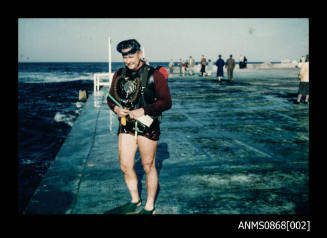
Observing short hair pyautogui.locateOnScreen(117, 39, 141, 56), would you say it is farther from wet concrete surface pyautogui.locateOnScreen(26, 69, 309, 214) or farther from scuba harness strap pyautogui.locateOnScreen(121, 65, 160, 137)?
wet concrete surface pyautogui.locateOnScreen(26, 69, 309, 214)

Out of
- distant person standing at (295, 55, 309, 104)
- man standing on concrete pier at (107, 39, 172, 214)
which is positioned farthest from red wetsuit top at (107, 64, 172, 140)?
distant person standing at (295, 55, 309, 104)

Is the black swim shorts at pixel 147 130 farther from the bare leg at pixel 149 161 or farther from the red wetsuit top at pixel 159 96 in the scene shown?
the red wetsuit top at pixel 159 96

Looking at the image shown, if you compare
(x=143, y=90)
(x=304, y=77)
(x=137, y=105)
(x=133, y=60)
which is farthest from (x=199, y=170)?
(x=304, y=77)

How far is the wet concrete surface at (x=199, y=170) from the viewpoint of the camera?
2.80 m

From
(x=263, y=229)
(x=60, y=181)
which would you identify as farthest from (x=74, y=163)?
(x=263, y=229)

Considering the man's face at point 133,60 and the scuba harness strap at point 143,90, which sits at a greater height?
the man's face at point 133,60

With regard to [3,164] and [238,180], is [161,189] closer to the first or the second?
[238,180]

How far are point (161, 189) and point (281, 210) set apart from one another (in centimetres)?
136

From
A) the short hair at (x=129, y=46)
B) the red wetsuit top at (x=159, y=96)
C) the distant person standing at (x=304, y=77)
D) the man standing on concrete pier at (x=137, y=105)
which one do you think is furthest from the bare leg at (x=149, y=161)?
the distant person standing at (x=304, y=77)

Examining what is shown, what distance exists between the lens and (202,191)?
10.1ft

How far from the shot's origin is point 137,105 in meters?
2.54

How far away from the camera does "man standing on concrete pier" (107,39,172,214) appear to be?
8.00 feet

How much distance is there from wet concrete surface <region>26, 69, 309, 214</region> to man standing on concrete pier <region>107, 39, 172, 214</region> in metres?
0.45

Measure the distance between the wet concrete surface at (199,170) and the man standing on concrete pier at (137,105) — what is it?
0.45 metres
